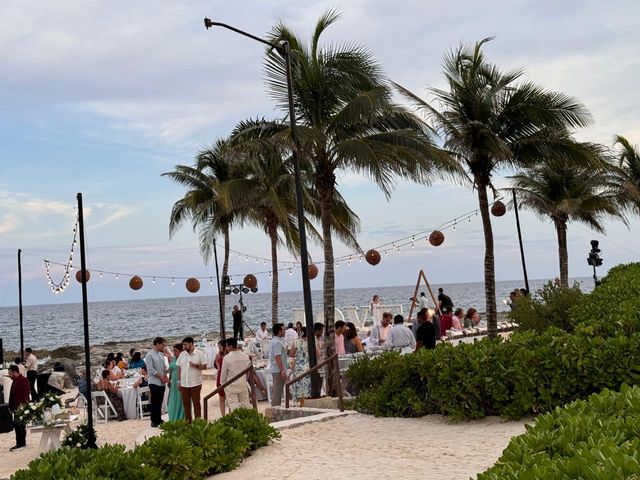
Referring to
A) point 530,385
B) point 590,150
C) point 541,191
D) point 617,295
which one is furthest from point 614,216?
point 530,385

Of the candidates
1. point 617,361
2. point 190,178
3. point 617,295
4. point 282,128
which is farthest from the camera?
point 190,178

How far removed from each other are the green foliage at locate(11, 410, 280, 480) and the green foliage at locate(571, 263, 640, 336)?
489cm

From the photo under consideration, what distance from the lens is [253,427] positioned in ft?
32.6

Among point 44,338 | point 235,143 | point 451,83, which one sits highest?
point 451,83

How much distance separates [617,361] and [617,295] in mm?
5046

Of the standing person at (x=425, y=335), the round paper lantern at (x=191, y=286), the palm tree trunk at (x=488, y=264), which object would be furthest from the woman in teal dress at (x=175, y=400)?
the round paper lantern at (x=191, y=286)

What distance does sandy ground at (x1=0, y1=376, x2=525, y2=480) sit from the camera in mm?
8164

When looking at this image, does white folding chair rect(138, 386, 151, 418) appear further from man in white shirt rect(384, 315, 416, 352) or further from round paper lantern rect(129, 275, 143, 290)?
round paper lantern rect(129, 275, 143, 290)

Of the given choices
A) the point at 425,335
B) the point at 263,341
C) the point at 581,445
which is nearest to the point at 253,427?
the point at 425,335

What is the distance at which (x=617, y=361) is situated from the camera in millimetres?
9492

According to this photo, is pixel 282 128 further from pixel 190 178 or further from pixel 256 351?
pixel 190 178

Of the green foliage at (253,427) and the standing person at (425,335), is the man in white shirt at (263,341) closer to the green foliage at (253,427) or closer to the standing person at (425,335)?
the standing person at (425,335)

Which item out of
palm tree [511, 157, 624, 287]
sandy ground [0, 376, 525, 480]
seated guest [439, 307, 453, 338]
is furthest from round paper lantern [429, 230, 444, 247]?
sandy ground [0, 376, 525, 480]

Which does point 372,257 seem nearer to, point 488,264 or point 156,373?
point 488,264
